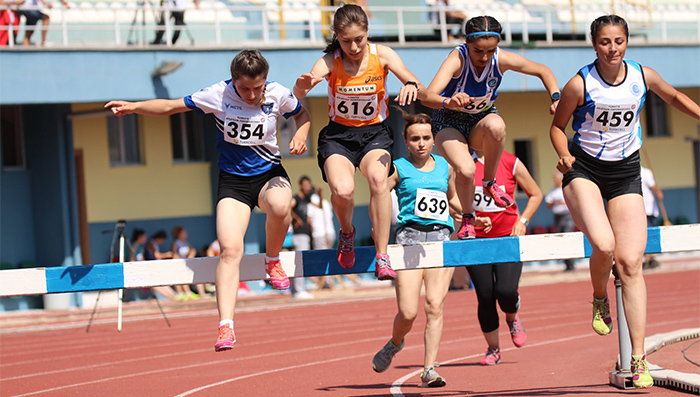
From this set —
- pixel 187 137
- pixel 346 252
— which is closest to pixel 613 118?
pixel 346 252

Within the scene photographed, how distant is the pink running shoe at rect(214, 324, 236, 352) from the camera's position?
5731 mm

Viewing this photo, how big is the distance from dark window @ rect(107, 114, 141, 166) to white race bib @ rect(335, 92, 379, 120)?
13.6 meters

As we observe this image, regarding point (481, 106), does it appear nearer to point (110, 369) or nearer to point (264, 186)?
point (264, 186)

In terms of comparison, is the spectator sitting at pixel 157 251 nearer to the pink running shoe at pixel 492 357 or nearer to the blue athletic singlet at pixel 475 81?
the pink running shoe at pixel 492 357

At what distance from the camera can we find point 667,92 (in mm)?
6184

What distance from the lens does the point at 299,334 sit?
1198cm

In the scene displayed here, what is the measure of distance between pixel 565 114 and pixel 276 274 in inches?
85.7

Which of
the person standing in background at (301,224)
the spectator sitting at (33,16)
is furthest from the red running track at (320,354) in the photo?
the spectator sitting at (33,16)

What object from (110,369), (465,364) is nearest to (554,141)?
(465,364)

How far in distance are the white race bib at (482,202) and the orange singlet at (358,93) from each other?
186cm

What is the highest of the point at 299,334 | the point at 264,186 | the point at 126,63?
the point at 126,63

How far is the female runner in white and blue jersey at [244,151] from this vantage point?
19.8 ft

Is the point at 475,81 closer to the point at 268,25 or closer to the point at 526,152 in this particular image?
the point at 268,25

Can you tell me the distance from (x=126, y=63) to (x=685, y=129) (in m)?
15.1
